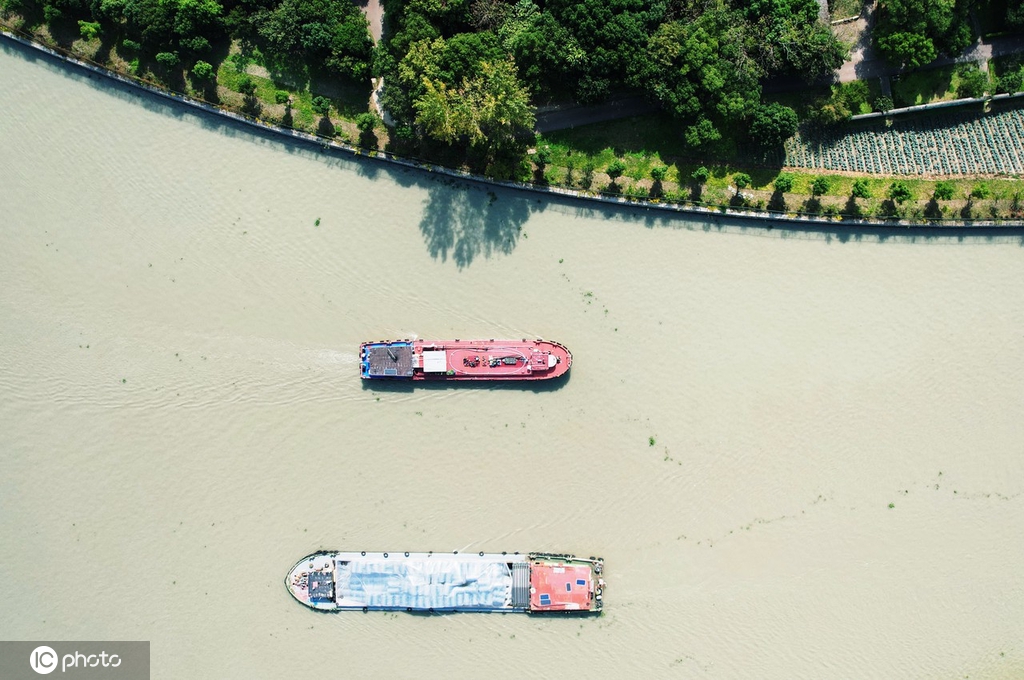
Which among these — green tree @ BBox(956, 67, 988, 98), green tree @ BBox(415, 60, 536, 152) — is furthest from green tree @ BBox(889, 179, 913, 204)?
green tree @ BBox(415, 60, 536, 152)

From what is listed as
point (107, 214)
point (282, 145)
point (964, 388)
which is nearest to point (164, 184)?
point (107, 214)

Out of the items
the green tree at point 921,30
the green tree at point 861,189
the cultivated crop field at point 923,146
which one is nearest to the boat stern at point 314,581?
the cultivated crop field at point 923,146

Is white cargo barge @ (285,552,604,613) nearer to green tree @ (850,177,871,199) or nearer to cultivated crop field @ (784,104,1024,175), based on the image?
green tree @ (850,177,871,199)

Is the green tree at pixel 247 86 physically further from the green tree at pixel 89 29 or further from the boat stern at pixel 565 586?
the boat stern at pixel 565 586

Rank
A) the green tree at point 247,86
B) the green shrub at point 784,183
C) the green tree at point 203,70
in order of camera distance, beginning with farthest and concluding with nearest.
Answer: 1. the green tree at point 247,86
2. the green tree at point 203,70
3. the green shrub at point 784,183

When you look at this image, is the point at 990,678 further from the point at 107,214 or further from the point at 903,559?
the point at 107,214
